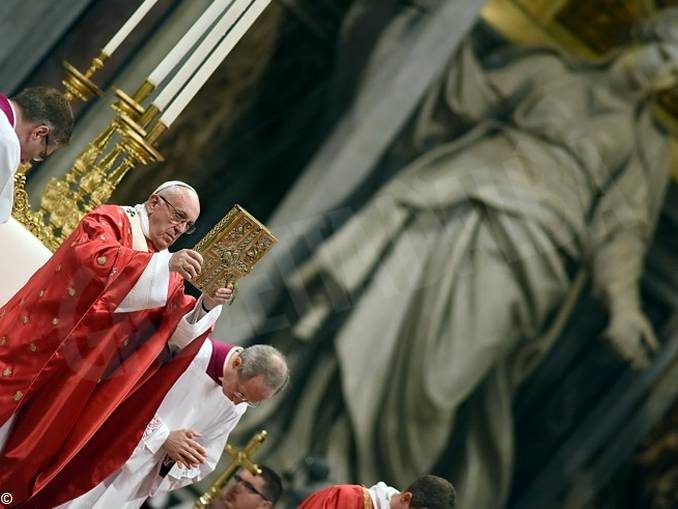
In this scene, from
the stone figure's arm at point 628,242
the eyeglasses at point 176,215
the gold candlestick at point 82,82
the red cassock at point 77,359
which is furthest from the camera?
the stone figure's arm at point 628,242

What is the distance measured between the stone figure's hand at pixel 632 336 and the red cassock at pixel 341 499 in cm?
477

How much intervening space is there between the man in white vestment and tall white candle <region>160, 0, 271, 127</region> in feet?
3.50

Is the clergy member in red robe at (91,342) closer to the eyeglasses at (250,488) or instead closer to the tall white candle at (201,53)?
the eyeglasses at (250,488)

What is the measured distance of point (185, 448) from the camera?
468cm

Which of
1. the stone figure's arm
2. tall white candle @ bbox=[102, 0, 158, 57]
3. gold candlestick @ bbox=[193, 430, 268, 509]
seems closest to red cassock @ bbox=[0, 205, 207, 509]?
gold candlestick @ bbox=[193, 430, 268, 509]

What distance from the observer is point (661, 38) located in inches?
371

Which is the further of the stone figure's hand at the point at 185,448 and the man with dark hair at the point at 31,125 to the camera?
the stone figure's hand at the point at 185,448

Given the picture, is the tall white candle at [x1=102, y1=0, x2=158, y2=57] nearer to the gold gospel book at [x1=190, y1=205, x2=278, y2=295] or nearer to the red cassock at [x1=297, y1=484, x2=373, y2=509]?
the gold gospel book at [x1=190, y1=205, x2=278, y2=295]

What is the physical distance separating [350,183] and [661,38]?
106 inches

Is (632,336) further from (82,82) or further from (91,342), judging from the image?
(91,342)

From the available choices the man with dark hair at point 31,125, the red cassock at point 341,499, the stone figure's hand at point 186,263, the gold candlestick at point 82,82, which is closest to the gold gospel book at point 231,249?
the stone figure's hand at point 186,263

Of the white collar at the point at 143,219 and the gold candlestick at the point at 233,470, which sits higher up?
the white collar at the point at 143,219

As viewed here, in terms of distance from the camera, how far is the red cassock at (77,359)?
Result: 4230 mm

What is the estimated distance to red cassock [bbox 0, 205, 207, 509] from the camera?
4.23 metres
